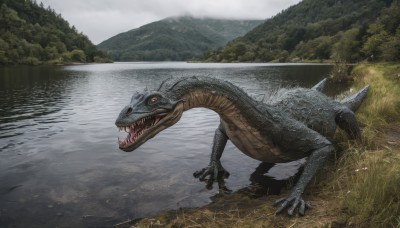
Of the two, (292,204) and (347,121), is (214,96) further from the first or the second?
A: (347,121)

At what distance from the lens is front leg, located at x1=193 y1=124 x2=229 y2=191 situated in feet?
21.4

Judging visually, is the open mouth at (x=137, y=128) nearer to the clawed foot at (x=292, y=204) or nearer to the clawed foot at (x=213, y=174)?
the clawed foot at (x=292, y=204)

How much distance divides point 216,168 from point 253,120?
81.6 inches

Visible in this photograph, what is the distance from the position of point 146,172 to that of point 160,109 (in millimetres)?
3524

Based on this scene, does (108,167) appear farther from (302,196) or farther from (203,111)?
(203,111)

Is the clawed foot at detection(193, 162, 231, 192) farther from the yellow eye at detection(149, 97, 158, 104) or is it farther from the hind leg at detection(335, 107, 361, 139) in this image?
the yellow eye at detection(149, 97, 158, 104)

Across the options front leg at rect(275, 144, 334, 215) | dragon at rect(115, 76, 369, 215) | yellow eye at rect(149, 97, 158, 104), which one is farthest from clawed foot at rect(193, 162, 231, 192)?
yellow eye at rect(149, 97, 158, 104)

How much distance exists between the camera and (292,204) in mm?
4801

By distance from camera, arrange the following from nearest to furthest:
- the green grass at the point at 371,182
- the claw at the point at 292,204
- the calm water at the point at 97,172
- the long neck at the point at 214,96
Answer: the green grass at the point at 371,182
the long neck at the point at 214,96
the claw at the point at 292,204
the calm water at the point at 97,172

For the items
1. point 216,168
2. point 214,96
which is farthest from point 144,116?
point 216,168

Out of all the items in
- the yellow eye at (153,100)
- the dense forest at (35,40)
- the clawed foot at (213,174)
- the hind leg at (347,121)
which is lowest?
the clawed foot at (213,174)

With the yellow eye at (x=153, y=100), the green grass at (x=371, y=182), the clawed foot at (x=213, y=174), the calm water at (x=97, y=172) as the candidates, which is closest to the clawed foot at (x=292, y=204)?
the green grass at (x=371, y=182)

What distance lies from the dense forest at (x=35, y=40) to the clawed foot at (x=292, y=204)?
91.4 m

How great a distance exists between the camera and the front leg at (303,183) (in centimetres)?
470
